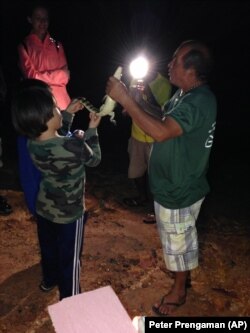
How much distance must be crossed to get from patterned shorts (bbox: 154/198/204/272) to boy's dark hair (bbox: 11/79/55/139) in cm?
120

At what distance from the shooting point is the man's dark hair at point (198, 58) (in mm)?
2402

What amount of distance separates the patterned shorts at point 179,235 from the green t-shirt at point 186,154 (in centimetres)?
8

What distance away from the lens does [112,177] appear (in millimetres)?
5875

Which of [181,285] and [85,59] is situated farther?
[85,59]

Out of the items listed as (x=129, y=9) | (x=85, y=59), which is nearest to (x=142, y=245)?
(x=85, y=59)

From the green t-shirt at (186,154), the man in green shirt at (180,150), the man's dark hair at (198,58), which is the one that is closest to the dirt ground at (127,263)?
the man in green shirt at (180,150)

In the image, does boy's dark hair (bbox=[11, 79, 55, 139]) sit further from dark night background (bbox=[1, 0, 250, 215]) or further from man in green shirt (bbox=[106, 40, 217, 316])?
dark night background (bbox=[1, 0, 250, 215])

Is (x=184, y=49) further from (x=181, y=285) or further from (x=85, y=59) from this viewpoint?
(x=85, y=59)

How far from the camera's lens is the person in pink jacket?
428cm

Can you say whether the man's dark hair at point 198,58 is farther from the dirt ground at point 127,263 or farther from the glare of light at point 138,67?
the dirt ground at point 127,263

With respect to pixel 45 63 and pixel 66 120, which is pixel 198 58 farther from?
pixel 45 63

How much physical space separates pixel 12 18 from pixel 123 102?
1038 cm

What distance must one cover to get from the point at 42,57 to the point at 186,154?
2661 mm

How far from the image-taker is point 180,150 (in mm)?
2570
